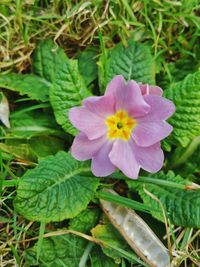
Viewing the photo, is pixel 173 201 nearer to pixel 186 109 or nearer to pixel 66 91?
pixel 186 109

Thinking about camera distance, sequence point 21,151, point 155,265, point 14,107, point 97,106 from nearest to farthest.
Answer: point 97,106, point 155,265, point 21,151, point 14,107

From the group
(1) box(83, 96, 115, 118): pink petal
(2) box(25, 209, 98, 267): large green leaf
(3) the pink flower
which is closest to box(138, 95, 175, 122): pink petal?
(3) the pink flower

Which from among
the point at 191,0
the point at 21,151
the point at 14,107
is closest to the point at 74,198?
the point at 21,151

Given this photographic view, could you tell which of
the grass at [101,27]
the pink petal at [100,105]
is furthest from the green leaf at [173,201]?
the grass at [101,27]

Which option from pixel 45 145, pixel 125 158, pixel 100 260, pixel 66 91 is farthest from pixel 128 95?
pixel 100 260

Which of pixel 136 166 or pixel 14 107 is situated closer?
pixel 136 166

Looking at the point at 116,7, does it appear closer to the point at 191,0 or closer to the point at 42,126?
the point at 191,0

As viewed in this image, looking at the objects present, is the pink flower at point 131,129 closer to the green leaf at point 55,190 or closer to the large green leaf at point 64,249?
the green leaf at point 55,190
